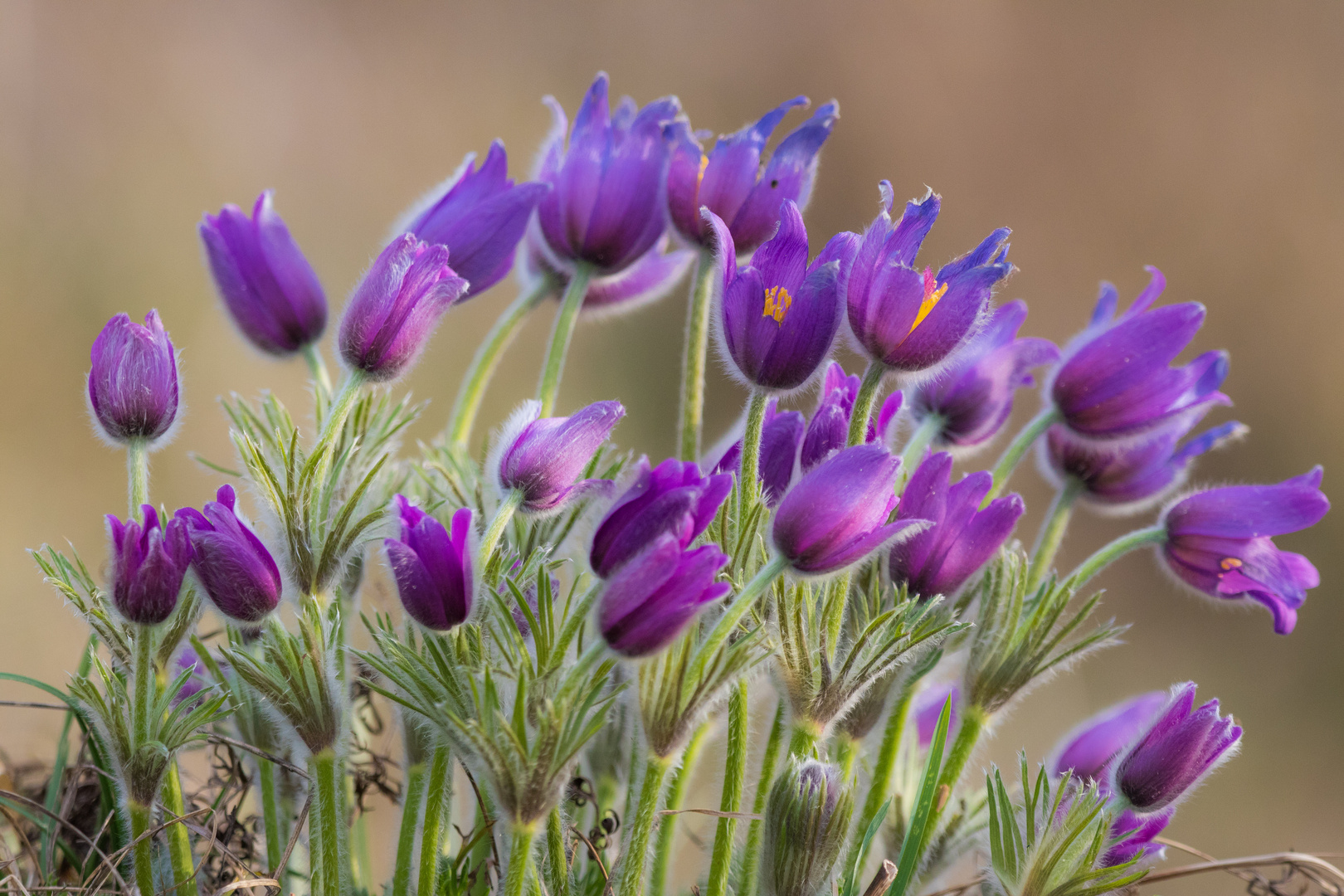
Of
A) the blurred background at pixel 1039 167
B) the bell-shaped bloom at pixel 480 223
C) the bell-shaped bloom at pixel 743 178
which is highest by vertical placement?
the blurred background at pixel 1039 167

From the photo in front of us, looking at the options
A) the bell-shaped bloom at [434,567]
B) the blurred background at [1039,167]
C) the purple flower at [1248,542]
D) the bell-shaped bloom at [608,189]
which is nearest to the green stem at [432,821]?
the bell-shaped bloom at [434,567]

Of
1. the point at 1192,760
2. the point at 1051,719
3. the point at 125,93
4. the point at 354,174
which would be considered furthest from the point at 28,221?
the point at 1051,719

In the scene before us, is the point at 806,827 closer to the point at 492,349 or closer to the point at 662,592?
the point at 662,592

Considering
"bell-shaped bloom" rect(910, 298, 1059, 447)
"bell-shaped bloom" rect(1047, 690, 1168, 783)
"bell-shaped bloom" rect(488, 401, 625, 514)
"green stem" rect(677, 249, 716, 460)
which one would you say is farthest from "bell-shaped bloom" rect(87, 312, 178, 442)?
"bell-shaped bloom" rect(1047, 690, 1168, 783)

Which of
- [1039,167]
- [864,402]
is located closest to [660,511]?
[864,402]

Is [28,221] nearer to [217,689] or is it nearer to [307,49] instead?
[307,49]

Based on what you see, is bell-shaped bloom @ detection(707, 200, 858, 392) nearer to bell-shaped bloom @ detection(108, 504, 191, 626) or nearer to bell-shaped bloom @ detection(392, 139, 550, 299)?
bell-shaped bloom @ detection(392, 139, 550, 299)

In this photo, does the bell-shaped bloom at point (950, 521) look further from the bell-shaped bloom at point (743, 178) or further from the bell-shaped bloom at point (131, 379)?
the bell-shaped bloom at point (131, 379)
